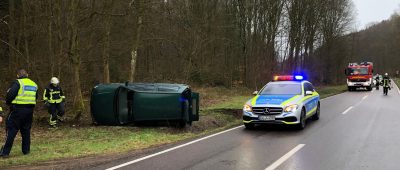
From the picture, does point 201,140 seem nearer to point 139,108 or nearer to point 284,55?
point 139,108

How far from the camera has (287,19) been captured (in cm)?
4025

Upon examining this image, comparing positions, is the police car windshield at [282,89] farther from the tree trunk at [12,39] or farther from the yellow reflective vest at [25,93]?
the tree trunk at [12,39]

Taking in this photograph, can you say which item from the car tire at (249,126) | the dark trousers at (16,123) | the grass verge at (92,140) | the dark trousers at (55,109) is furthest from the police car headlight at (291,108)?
the dark trousers at (55,109)

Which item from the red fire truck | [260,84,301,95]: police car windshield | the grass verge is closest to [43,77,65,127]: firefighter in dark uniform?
the grass verge

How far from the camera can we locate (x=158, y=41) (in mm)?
27188

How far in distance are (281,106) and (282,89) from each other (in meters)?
1.89

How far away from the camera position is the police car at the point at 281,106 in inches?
484

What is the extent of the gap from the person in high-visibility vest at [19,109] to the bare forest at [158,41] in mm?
5048

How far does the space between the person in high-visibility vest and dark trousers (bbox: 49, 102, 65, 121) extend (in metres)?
4.34

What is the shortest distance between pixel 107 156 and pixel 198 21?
25.1m

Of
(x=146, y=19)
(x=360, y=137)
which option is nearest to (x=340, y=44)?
(x=146, y=19)

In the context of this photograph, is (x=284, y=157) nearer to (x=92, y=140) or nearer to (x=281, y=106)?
(x=281, y=106)

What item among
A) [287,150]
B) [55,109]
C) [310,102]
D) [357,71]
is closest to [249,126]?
[310,102]

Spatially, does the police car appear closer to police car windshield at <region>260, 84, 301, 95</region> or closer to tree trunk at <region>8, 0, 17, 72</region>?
police car windshield at <region>260, 84, 301, 95</region>
